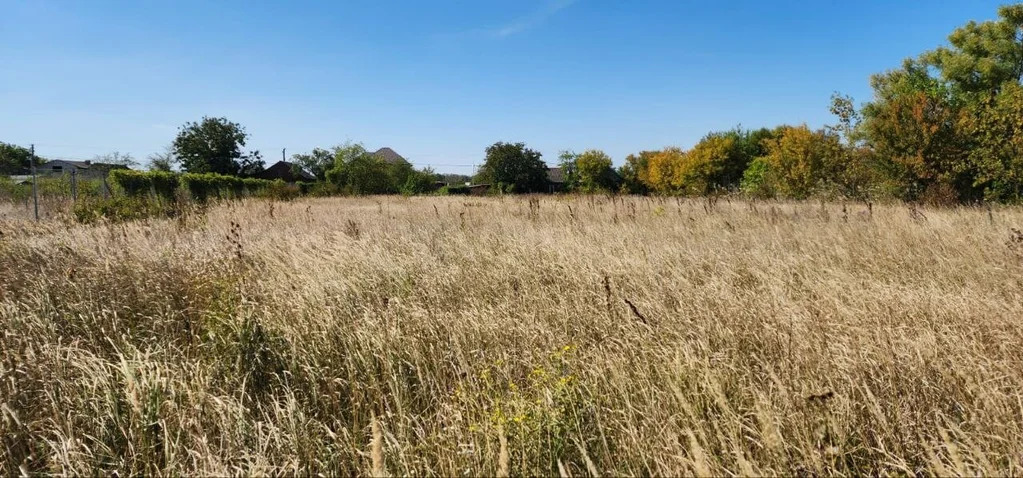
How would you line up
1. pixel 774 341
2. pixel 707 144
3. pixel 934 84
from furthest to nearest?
pixel 707 144 < pixel 934 84 < pixel 774 341

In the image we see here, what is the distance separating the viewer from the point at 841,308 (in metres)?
2.62

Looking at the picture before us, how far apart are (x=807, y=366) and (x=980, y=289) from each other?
2.20 m

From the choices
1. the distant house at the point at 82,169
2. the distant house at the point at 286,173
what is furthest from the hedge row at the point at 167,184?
the distant house at the point at 286,173

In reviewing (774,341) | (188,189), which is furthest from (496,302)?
(188,189)

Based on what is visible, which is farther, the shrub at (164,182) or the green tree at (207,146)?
the green tree at (207,146)

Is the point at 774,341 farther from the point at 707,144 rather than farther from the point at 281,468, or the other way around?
the point at 707,144

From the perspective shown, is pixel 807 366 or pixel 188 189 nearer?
pixel 807 366

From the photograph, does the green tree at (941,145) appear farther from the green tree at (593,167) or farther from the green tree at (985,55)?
the green tree at (593,167)

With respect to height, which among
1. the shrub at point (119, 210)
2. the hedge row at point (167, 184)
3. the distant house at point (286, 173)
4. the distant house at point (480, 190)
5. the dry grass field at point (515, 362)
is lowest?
the dry grass field at point (515, 362)

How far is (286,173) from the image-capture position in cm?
5231

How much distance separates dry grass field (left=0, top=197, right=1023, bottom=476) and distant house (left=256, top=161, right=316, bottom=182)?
171 feet

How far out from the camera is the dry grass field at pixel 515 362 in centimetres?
162

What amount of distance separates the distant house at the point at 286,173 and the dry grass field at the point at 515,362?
171ft

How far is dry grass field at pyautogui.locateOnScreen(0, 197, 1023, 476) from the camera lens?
1.62m
